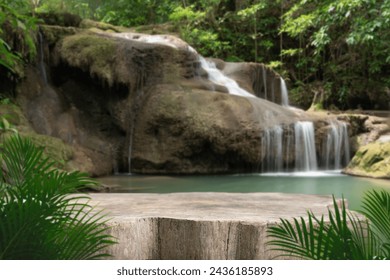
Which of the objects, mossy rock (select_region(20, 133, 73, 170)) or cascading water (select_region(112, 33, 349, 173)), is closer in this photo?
mossy rock (select_region(20, 133, 73, 170))

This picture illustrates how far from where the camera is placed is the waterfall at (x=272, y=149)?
8.85 m

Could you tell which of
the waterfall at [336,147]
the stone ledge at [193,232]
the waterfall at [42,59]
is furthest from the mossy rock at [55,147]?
the waterfall at [336,147]

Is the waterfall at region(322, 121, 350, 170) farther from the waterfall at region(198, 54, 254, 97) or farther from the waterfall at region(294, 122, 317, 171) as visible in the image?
the waterfall at region(198, 54, 254, 97)

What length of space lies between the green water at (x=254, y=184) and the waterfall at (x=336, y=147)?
1.04m

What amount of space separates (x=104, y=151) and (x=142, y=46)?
2.75 meters

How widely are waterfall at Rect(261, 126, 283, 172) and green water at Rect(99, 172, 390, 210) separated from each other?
0.41 meters

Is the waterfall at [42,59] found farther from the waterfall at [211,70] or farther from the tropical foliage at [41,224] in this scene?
the tropical foliage at [41,224]

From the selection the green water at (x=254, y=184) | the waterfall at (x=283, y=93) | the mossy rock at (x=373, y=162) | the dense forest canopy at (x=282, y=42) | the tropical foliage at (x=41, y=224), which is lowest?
the green water at (x=254, y=184)

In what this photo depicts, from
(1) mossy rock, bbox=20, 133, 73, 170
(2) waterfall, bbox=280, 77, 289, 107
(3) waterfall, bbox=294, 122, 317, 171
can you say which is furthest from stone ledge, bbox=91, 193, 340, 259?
(2) waterfall, bbox=280, 77, 289, 107

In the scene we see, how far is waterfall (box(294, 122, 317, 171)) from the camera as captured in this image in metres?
9.23

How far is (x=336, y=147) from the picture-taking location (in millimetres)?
9844

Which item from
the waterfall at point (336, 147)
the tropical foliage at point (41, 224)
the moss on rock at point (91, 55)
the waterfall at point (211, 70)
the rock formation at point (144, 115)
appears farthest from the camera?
the waterfall at point (211, 70)

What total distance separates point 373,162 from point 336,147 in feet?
4.46

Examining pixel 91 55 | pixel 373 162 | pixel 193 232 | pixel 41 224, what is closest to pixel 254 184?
pixel 373 162
